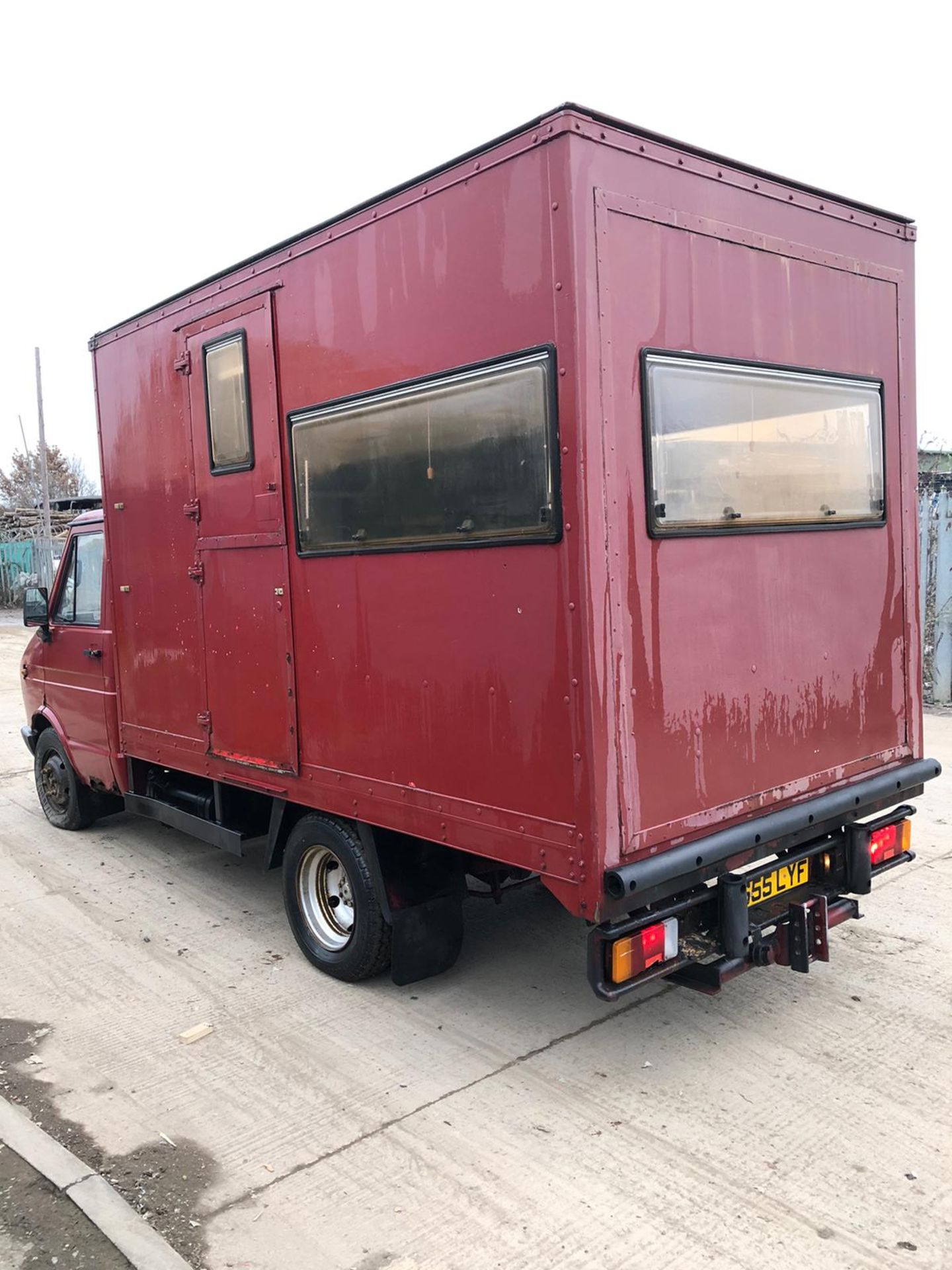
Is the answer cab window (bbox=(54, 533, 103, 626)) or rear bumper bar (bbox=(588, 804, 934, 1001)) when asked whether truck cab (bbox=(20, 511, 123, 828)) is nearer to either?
cab window (bbox=(54, 533, 103, 626))

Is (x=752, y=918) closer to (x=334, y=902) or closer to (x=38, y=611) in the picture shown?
(x=334, y=902)

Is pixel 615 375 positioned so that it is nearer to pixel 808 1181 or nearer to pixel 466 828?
pixel 466 828

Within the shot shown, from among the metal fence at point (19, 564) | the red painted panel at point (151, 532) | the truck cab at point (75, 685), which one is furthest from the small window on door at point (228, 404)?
the metal fence at point (19, 564)

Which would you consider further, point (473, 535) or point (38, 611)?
point (38, 611)

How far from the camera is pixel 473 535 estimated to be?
3.54 m

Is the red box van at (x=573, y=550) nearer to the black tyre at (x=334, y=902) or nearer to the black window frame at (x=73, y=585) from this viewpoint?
the black tyre at (x=334, y=902)

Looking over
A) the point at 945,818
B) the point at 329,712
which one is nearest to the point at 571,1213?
the point at 329,712

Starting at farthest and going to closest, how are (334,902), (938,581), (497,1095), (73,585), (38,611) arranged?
(938,581), (38,611), (73,585), (334,902), (497,1095)

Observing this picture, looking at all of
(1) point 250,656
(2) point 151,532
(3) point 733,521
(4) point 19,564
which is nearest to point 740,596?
(3) point 733,521

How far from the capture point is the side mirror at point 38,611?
680cm

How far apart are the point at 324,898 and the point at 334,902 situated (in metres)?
0.06

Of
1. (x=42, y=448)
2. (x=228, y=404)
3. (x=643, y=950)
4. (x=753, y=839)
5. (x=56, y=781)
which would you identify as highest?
(x=42, y=448)

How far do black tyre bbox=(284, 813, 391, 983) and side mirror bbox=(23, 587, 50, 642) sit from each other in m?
3.09

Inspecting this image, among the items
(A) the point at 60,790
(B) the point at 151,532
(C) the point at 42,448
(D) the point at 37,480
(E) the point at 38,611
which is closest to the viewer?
(B) the point at 151,532
